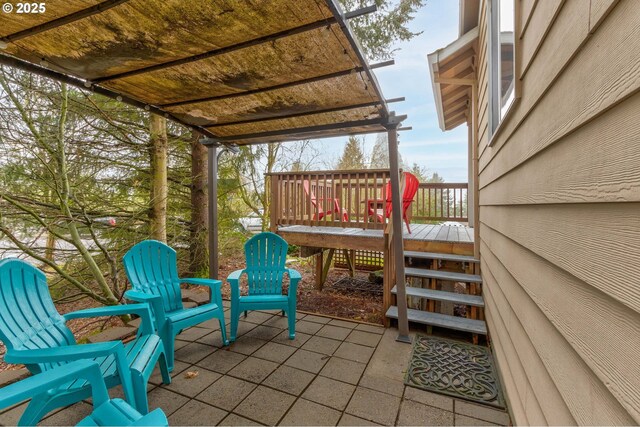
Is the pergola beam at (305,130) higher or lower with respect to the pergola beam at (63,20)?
lower

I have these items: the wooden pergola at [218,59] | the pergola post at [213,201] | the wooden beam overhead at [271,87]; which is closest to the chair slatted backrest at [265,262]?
the pergola post at [213,201]

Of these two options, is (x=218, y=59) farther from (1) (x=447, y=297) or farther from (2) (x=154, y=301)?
(1) (x=447, y=297)

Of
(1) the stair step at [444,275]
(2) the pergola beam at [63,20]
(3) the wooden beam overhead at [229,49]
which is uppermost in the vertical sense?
(2) the pergola beam at [63,20]

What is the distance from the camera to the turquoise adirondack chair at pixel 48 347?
1445mm

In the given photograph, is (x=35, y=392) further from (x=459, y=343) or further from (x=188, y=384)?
(x=459, y=343)

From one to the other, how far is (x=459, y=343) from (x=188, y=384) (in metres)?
2.58

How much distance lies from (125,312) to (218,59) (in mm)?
1966

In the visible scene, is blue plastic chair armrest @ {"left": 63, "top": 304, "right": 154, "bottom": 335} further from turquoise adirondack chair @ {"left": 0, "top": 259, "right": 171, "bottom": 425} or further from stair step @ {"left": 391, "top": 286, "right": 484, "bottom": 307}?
stair step @ {"left": 391, "top": 286, "right": 484, "bottom": 307}

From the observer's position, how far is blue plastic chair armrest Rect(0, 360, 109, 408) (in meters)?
1.16

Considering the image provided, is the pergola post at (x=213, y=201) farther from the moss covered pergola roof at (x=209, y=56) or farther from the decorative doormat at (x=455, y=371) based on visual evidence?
the decorative doormat at (x=455, y=371)

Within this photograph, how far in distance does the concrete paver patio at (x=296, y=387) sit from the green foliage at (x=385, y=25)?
6.36 m

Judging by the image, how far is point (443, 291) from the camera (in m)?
3.65

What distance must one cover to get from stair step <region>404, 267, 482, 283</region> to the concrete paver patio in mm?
952

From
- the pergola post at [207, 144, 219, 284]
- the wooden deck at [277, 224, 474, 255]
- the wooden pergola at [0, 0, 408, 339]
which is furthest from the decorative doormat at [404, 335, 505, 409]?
the pergola post at [207, 144, 219, 284]
